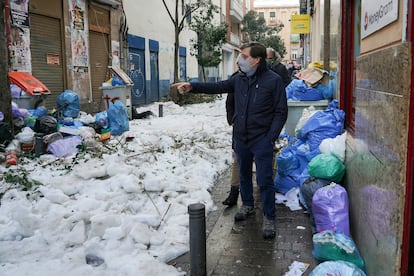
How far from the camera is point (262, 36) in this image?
2165 inches

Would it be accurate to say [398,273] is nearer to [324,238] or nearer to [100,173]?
[324,238]

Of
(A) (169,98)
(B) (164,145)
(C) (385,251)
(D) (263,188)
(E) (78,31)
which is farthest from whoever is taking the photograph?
(A) (169,98)

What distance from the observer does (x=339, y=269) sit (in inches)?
117

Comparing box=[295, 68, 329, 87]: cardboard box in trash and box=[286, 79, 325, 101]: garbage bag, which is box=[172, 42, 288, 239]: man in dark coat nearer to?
box=[286, 79, 325, 101]: garbage bag

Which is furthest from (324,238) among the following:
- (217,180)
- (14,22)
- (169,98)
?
(169,98)

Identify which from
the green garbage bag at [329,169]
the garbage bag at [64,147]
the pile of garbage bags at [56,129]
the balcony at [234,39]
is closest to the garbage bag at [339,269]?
the green garbage bag at [329,169]

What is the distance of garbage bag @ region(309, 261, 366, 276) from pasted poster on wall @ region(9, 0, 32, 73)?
9.28m

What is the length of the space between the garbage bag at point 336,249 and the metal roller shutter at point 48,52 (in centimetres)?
992

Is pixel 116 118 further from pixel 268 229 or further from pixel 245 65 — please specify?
pixel 268 229

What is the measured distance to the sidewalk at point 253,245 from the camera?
375 cm

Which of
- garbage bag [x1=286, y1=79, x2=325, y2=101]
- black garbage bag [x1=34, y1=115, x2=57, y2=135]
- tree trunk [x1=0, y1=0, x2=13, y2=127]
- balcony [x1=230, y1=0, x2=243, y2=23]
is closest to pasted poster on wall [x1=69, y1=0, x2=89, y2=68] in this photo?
black garbage bag [x1=34, y1=115, x2=57, y2=135]

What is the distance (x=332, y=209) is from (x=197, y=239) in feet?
4.08

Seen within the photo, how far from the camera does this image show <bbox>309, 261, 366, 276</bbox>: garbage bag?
2.94m

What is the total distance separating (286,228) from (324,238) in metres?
1.17
